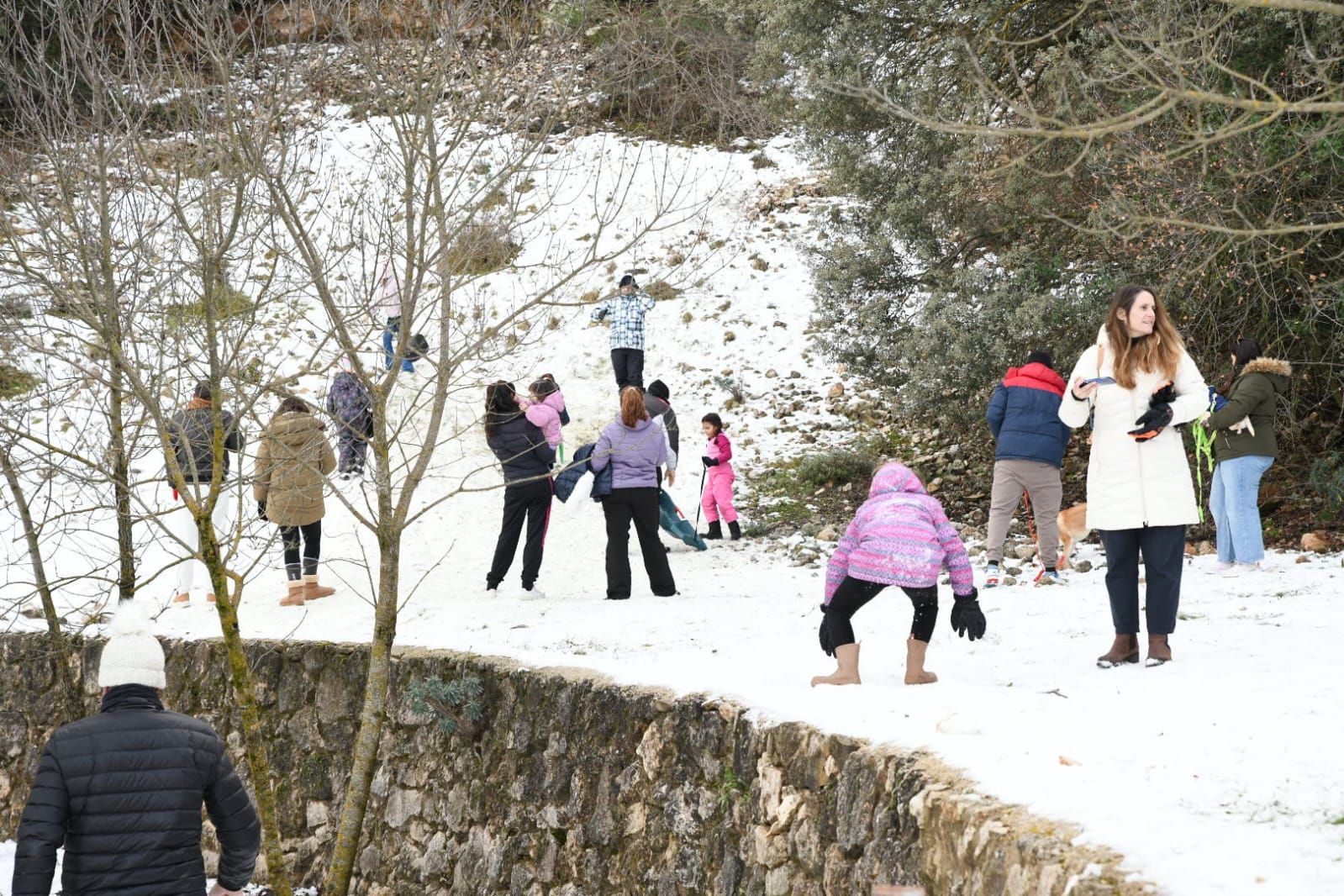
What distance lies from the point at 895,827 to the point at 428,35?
545 centimetres

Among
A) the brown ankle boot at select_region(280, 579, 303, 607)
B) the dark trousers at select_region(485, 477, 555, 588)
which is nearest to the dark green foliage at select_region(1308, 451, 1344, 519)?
the dark trousers at select_region(485, 477, 555, 588)

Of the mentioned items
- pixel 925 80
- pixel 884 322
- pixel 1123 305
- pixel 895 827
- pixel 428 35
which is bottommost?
pixel 895 827

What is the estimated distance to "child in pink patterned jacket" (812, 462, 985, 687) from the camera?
5816 mm

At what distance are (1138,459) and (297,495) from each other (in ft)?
22.3

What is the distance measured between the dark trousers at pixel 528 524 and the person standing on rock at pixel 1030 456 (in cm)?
352

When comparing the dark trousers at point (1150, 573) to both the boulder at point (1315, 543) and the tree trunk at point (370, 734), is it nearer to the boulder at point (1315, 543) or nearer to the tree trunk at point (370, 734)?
the tree trunk at point (370, 734)

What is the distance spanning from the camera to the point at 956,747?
446cm

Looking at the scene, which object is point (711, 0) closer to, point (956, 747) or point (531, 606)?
point (531, 606)

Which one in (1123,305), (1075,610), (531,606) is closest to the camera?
(1123,305)

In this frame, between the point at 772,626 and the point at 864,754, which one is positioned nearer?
Answer: the point at 864,754

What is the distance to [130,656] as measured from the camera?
4.27 m

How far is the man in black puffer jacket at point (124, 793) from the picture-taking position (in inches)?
163

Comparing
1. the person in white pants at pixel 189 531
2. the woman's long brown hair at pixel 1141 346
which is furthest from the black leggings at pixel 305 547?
the woman's long brown hair at pixel 1141 346

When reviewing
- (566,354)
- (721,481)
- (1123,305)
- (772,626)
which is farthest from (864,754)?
(566,354)
